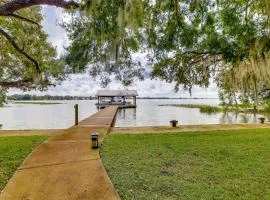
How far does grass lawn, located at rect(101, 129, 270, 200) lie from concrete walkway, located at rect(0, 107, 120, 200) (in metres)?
0.27

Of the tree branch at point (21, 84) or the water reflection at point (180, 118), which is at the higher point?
the tree branch at point (21, 84)

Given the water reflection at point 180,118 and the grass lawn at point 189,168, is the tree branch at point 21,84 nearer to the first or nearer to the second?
the grass lawn at point 189,168

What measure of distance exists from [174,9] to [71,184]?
402cm

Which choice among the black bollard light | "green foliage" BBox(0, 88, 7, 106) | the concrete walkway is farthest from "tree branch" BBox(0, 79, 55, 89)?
the black bollard light

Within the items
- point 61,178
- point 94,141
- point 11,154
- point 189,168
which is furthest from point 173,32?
point 11,154

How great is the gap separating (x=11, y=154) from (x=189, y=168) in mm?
4574

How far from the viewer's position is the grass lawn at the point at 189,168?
4.26 meters

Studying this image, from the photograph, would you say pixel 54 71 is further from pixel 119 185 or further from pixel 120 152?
pixel 119 185

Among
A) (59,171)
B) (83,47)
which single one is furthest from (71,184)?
(83,47)

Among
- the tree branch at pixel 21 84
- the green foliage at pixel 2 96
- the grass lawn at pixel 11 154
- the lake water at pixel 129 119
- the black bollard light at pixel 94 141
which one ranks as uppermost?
the tree branch at pixel 21 84

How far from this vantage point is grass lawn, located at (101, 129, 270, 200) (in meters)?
4.26

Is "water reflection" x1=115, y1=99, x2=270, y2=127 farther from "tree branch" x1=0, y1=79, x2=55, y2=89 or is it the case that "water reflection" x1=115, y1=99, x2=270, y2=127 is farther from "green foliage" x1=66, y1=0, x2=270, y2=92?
"green foliage" x1=66, y1=0, x2=270, y2=92

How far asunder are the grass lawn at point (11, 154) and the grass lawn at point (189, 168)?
1943 mm

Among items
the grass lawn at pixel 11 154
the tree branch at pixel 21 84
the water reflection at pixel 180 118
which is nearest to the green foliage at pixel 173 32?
the grass lawn at pixel 11 154
